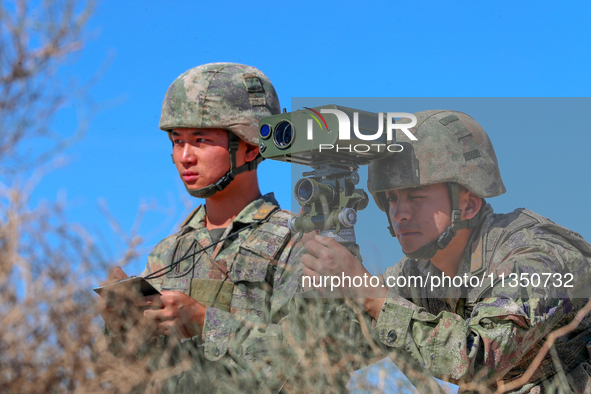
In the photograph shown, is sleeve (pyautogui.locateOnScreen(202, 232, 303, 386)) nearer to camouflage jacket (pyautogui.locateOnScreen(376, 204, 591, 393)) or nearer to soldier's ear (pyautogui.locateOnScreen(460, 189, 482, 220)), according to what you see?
camouflage jacket (pyautogui.locateOnScreen(376, 204, 591, 393))

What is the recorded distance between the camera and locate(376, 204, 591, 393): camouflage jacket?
9.74 feet

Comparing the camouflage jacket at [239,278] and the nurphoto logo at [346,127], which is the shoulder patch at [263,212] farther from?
the nurphoto logo at [346,127]

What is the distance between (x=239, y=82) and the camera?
170 inches

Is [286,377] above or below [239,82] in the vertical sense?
below

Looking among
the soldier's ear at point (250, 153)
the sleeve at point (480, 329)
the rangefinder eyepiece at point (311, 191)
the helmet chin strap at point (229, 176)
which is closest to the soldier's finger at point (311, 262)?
the rangefinder eyepiece at point (311, 191)

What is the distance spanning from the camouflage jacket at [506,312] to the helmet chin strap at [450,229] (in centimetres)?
11

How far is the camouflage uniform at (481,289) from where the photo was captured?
9.80ft

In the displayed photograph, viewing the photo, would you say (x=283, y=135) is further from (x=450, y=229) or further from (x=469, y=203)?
(x=469, y=203)

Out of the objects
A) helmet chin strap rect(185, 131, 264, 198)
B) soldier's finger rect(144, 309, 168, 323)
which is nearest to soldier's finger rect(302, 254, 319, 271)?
soldier's finger rect(144, 309, 168, 323)

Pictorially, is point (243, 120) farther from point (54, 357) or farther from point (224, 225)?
point (54, 357)

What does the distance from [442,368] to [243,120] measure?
2031mm

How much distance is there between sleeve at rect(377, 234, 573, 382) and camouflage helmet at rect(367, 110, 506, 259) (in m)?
0.63

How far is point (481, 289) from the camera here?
337 centimetres

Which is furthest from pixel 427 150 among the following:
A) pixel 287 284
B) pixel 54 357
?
pixel 54 357
